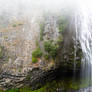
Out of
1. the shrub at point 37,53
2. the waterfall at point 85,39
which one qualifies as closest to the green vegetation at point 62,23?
the waterfall at point 85,39

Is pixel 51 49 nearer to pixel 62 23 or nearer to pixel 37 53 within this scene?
pixel 37 53

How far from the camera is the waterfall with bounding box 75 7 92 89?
32.8 ft

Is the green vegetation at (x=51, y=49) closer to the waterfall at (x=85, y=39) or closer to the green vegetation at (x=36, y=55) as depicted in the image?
the green vegetation at (x=36, y=55)

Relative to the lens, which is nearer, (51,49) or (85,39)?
(51,49)

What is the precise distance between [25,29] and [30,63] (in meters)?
4.09

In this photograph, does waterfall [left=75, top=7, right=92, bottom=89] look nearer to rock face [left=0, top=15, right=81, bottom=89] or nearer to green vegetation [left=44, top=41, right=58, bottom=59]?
rock face [left=0, top=15, right=81, bottom=89]

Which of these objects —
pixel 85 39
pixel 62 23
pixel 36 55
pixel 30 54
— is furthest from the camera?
pixel 62 23

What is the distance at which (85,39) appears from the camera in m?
10.8

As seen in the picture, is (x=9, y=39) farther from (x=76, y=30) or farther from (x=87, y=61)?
(x=87, y=61)

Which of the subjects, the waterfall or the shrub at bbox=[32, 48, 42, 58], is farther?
the waterfall

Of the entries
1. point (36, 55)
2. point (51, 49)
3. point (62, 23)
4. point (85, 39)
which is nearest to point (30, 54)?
point (36, 55)

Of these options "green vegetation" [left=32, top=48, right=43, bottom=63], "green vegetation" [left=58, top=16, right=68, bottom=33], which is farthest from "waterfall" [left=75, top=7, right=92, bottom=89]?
"green vegetation" [left=32, top=48, right=43, bottom=63]

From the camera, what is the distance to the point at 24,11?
15148 mm

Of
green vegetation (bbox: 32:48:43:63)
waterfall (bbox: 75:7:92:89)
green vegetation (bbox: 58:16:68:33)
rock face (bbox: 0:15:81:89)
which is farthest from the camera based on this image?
green vegetation (bbox: 58:16:68:33)
